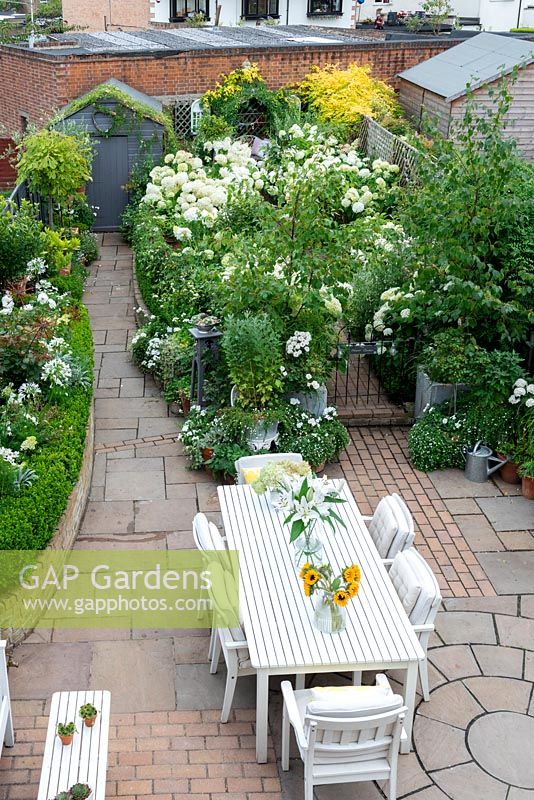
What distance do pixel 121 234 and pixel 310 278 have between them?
Result: 747 centimetres

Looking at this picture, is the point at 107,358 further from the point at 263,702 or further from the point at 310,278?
the point at 263,702

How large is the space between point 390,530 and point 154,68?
1296cm

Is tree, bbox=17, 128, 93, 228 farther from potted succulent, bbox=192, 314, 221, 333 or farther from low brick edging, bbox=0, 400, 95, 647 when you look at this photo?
low brick edging, bbox=0, 400, 95, 647

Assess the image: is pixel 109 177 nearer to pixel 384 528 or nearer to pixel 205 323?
pixel 205 323

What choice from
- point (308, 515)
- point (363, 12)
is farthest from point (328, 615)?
point (363, 12)

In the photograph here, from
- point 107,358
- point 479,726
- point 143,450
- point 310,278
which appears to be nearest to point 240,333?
point 310,278

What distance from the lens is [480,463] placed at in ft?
29.4

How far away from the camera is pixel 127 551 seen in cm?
771

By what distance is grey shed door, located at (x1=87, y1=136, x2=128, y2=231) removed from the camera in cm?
1566

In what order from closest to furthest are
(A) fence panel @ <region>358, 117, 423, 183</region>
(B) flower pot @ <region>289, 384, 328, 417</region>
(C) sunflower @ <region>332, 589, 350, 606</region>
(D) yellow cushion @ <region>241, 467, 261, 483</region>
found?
(C) sunflower @ <region>332, 589, 350, 606</region>, (D) yellow cushion @ <region>241, 467, 261, 483</region>, (B) flower pot @ <region>289, 384, 328, 417</region>, (A) fence panel @ <region>358, 117, 423, 183</region>

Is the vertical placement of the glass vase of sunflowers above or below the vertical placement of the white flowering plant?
above

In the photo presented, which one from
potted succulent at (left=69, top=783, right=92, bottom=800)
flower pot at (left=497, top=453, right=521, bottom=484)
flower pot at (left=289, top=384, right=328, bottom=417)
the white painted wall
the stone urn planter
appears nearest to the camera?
potted succulent at (left=69, top=783, right=92, bottom=800)

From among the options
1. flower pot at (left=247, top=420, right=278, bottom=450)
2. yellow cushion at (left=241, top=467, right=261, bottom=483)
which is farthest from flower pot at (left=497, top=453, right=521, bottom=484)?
yellow cushion at (left=241, top=467, right=261, bottom=483)

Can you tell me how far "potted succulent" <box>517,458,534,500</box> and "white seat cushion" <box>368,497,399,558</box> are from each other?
6.88 feet
